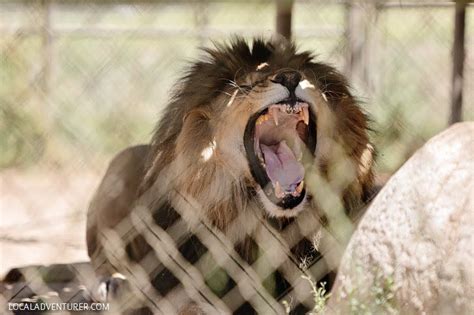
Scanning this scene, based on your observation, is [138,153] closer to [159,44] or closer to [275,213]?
[275,213]

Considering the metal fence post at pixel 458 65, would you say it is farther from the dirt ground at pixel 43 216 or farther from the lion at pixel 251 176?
the dirt ground at pixel 43 216

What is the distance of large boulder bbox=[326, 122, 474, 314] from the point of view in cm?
215

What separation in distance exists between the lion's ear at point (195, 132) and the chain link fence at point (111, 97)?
0.37 metres

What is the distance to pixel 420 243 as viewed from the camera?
2258mm

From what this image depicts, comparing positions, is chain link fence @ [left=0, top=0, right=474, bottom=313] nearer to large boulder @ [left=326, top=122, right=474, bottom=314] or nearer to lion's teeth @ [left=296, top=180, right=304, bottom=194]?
lion's teeth @ [left=296, top=180, right=304, bottom=194]

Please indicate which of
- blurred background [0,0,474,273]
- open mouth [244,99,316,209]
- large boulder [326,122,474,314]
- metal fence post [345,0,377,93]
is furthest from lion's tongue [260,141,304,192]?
metal fence post [345,0,377,93]

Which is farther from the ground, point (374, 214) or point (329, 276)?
point (374, 214)

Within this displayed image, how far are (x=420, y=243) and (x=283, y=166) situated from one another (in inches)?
48.0

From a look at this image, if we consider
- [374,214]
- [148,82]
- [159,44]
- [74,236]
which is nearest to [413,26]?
[159,44]

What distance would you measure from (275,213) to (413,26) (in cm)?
542

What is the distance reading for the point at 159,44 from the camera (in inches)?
296

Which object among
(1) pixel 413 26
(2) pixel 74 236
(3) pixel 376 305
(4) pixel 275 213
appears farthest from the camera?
(1) pixel 413 26

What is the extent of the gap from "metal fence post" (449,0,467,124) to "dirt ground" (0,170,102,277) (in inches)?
91.0

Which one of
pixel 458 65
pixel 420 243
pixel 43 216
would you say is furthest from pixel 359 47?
pixel 420 243
